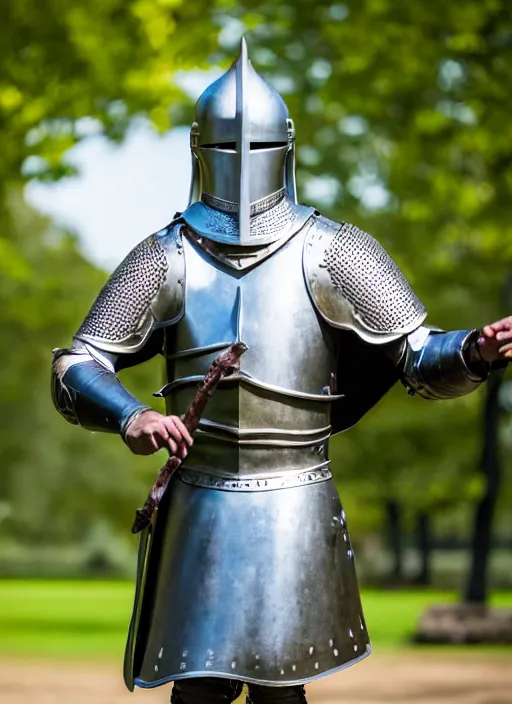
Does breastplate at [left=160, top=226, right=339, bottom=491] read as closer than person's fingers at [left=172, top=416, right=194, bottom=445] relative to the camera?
No

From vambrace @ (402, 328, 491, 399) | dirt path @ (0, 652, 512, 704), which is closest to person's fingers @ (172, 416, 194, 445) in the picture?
vambrace @ (402, 328, 491, 399)

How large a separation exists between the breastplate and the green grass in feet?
34.0

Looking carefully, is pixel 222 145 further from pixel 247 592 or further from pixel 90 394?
pixel 247 592

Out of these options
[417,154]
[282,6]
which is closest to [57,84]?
[282,6]

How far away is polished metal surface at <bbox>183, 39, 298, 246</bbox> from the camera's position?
4547mm

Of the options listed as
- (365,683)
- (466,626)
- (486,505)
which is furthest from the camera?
(486,505)

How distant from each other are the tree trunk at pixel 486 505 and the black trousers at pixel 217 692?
1157 cm

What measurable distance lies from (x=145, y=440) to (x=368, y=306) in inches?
33.9

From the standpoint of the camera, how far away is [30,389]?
89.0 ft

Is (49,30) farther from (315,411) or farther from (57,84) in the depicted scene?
(315,411)

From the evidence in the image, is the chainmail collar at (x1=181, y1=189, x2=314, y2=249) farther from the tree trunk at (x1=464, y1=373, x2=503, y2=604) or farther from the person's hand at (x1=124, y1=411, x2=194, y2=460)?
the tree trunk at (x1=464, y1=373, x2=503, y2=604)

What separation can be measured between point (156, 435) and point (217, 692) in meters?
0.79

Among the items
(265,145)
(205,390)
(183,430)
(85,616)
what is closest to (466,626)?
(85,616)

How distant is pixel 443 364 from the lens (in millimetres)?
4453
